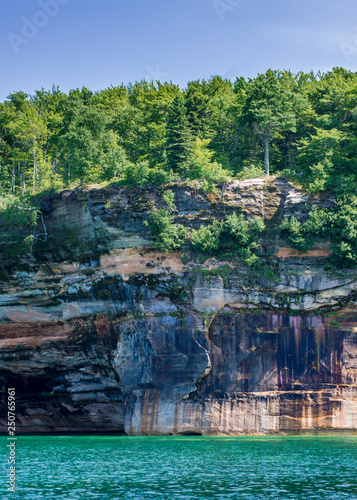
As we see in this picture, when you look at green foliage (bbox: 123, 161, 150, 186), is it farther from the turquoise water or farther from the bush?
the turquoise water

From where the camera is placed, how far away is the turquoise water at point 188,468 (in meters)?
20.0

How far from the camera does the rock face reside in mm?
36250

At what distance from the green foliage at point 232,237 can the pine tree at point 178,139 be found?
5.07 m

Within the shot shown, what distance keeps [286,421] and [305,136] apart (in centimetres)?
1967

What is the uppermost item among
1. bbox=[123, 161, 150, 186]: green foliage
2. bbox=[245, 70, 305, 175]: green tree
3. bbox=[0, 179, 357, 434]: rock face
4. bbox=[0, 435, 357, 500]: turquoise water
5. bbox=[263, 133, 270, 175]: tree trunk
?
bbox=[245, 70, 305, 175]: green tree

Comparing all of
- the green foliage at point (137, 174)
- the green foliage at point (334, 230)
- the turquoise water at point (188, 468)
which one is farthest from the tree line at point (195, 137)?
the turquoise water at point (188, 468)

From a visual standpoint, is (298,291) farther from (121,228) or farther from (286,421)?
(121,228)

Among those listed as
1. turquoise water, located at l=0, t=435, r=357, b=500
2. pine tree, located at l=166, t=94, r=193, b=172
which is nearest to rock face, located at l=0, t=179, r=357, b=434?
turquoise water, located at l=0, t=435, r=357, b=500

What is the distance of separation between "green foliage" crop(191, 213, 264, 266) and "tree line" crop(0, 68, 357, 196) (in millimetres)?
3224

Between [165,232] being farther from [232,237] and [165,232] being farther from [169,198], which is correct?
[232,237]

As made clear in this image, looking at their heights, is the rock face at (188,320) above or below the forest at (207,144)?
below

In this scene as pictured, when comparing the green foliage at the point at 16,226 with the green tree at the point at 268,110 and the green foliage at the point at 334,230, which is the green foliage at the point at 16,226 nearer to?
the green tree at the point at 268,110

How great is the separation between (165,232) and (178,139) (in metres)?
7.26

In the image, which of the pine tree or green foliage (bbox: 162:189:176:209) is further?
the pine tree
